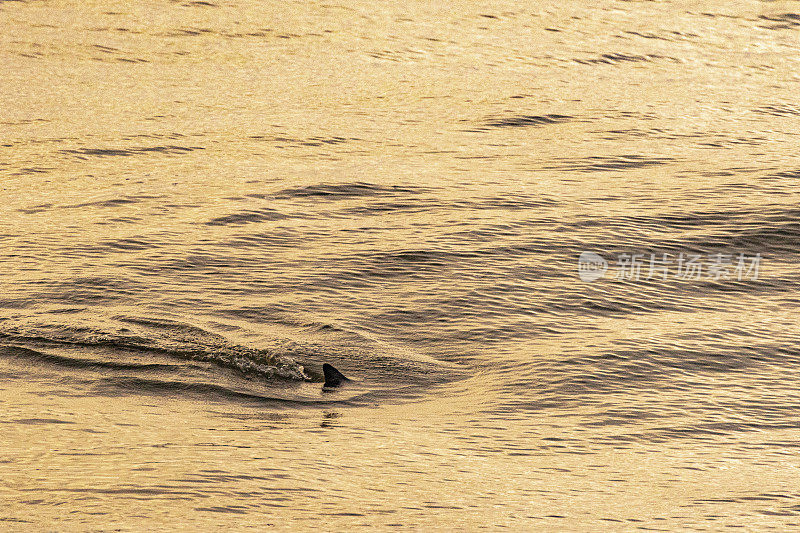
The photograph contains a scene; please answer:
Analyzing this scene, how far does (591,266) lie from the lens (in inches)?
380

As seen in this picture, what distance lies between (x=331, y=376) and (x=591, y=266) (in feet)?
11.5

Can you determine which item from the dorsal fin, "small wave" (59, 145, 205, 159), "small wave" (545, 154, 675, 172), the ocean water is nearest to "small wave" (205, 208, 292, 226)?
the ocean water

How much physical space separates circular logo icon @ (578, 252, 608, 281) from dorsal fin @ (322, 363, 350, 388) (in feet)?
10.1

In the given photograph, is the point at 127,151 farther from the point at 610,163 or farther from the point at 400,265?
the point at 610,163

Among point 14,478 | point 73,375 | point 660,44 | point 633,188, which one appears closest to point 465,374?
point 73,375

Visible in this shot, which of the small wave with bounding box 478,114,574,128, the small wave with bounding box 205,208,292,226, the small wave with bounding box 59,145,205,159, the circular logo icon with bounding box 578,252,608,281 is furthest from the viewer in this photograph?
the small wave with bounding box 478,114,574,128

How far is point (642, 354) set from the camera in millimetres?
7719

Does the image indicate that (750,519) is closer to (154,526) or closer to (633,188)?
(154,526)

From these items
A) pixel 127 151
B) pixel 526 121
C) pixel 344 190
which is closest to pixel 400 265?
Result: pixel 344 190

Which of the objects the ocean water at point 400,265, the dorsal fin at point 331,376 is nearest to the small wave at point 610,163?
the ocean water at point 400,265

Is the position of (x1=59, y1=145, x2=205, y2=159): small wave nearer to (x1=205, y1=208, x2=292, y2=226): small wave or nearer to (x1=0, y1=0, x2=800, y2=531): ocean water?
(x1=0, y1=0, x2=800, y2=531): ocean water

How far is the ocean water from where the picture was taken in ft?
17.3

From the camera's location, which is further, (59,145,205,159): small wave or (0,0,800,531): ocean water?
(59,145,205,159): small wave

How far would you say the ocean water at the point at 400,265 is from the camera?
5.27 m
